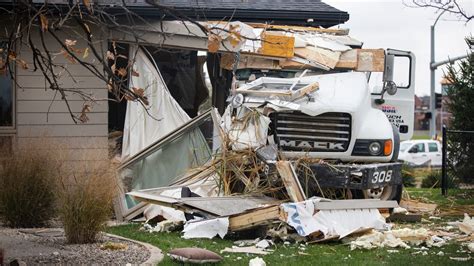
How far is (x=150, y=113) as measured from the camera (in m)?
14.9

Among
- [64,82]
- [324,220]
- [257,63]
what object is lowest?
[324,220]

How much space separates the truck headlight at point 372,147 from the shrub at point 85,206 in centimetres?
425

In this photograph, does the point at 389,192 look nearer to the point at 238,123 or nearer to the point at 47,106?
the point at 238,123

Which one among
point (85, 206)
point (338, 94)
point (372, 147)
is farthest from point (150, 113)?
point (85, 206)

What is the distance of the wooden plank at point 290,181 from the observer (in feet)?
39.2

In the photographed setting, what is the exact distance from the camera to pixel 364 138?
13156 mm

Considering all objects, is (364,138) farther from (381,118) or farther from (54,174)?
(54,174)

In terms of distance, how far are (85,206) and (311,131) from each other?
415 cm

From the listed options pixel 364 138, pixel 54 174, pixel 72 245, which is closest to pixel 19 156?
pixel 54 174

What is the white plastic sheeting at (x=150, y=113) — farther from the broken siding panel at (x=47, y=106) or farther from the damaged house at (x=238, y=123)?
the broken siding panel at (x=47, y=106)

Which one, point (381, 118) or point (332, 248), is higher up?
point (381, 118)

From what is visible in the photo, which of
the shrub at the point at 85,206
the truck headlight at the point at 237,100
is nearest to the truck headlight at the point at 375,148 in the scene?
the truck headlight at the point at 237,100

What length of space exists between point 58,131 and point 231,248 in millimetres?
5249

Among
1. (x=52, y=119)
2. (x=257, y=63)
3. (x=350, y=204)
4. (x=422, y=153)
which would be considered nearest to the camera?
(x=350, y=204)
